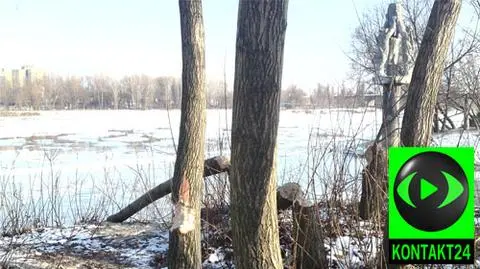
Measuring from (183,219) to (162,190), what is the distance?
151cm

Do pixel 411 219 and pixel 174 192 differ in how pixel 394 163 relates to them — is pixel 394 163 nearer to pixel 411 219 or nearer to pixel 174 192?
pixel 411 219

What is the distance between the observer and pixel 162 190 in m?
5.21

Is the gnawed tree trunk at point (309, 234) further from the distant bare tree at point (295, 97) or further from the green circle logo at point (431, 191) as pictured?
the green circle logo at point (431, 191)

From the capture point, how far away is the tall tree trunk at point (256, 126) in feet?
8.07

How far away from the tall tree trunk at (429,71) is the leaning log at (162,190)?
82.4 inches

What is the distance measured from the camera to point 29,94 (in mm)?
48656

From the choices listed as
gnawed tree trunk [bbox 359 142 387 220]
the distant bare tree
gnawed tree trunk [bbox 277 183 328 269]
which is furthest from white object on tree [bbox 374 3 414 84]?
gnawed tree trunk [bbox 277 183 328 269]

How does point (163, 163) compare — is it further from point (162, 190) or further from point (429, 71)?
point (429, 71)

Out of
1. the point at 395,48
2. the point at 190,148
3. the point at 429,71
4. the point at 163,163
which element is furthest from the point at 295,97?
the point at 163,163

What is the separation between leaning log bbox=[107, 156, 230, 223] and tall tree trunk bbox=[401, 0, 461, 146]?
2093 mm

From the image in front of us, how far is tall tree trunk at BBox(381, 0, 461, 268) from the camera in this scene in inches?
126

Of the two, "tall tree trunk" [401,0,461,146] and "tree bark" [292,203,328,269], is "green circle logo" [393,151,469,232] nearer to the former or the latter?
"tall tree trunk" [401,0,461,146]

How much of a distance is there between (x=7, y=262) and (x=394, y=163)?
11.5 ft

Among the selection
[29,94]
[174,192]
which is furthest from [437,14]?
[29,94]
